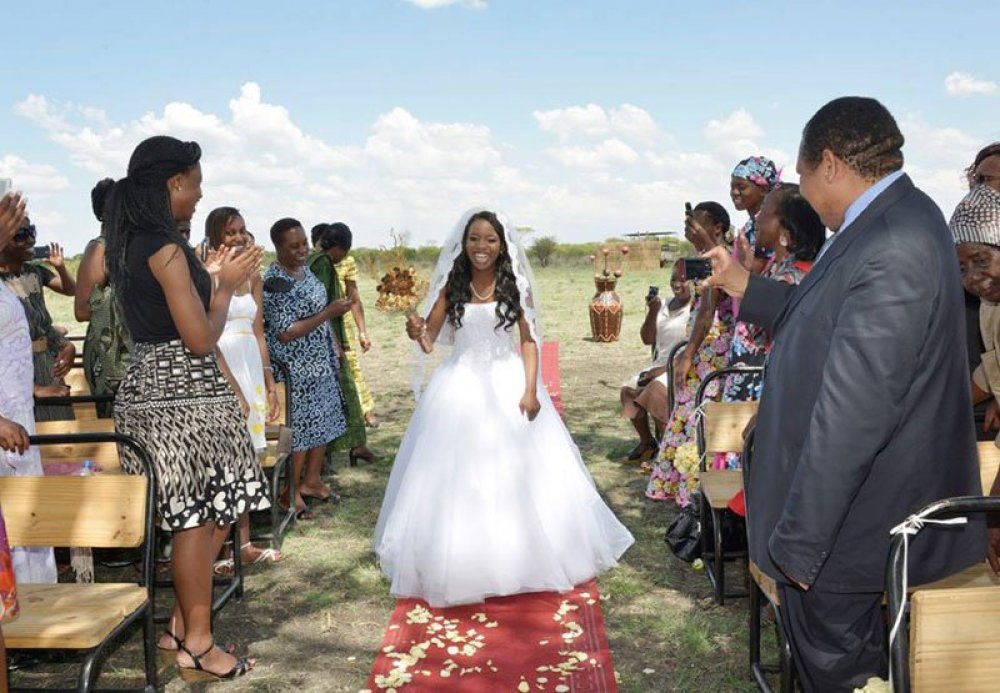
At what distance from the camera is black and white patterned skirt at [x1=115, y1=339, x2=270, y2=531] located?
4039 mm

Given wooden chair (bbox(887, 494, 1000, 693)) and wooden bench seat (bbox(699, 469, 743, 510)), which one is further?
wooden bench seat (bbox(699, 469, 743, 510))

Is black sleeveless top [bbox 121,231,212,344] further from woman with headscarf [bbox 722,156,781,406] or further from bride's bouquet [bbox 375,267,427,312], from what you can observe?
woman with headscarf [bbox 722,156,781,406]

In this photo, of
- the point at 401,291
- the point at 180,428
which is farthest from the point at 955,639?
the point at 401,291

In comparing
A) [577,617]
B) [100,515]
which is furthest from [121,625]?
[577,617]

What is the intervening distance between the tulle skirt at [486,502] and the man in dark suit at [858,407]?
8.76 feet

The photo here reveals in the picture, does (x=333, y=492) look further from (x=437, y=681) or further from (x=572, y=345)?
(x=572, y=345)

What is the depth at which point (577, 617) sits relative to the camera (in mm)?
5160

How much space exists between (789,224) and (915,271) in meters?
2.39

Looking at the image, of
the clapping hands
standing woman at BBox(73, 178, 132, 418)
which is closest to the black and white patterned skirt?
the clapping hands

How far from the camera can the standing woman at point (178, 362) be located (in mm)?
3932

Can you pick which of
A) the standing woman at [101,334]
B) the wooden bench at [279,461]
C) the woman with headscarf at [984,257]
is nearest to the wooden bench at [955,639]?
the woman with headscarf at [984,257]

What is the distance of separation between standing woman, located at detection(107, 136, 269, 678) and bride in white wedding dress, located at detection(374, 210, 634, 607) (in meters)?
1.53

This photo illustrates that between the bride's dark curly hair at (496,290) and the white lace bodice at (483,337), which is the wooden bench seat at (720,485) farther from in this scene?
the bride's dark curly hair at (496,290)

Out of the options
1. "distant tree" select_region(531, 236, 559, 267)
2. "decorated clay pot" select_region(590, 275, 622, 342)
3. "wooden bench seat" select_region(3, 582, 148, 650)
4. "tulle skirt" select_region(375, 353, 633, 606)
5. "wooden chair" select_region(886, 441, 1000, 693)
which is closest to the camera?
"wooden chair" select_region(886, 441, 1000, 693)
